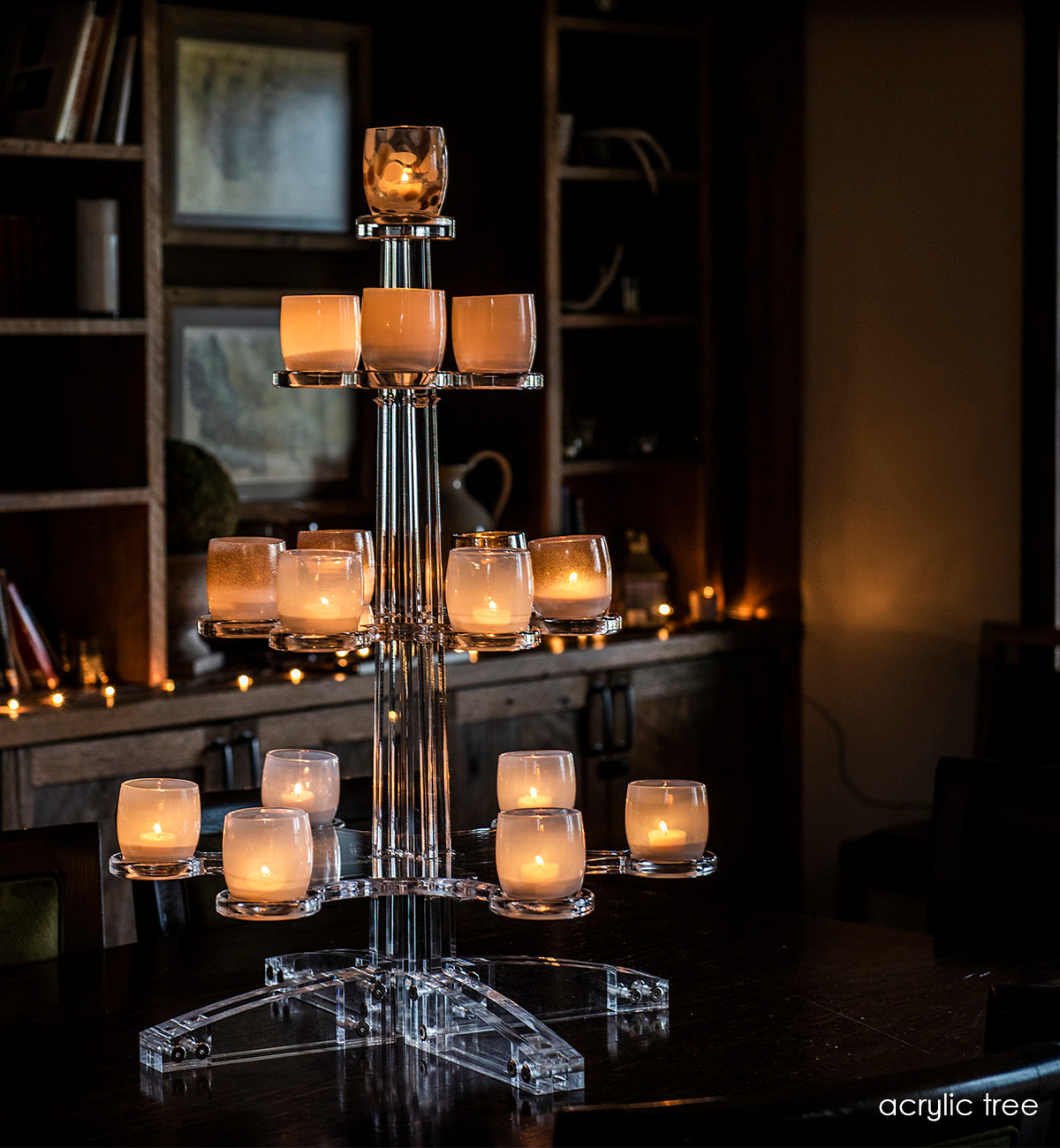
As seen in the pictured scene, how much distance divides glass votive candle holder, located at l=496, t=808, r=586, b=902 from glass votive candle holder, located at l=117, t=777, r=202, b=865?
0.29 m

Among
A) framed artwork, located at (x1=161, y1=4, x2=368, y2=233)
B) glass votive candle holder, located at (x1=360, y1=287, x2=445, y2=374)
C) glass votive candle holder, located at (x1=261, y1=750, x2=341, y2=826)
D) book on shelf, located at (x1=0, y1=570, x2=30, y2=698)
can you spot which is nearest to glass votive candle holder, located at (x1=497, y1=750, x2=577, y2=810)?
glass votive candle holder, located at (x1=261, y1=750, x2=341, y2=826)

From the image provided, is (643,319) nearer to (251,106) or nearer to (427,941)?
(251,106)

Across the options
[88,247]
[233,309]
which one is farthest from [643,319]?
[88,247]

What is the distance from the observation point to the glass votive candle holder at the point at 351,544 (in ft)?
5.14

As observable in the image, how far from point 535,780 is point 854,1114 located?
65 cm

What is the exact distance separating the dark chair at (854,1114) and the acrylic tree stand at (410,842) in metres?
0.49

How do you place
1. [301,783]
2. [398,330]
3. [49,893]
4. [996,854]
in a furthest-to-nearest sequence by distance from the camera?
[996,854], [49,893], [301,783], [398,330]

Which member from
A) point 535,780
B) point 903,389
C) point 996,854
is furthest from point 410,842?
point 903,389

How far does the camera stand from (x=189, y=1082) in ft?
4.51

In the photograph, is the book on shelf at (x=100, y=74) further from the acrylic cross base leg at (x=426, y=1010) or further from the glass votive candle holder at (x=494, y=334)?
the acrylic cross base leg at (x=426, y=1010)

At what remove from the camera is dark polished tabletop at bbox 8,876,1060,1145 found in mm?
1294

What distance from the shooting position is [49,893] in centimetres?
181

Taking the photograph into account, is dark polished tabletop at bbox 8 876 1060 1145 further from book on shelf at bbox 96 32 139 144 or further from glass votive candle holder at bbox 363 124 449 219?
book on shelf at bbox 96 32 139 144

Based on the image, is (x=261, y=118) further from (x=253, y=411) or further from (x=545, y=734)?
(x=545, y=734)
